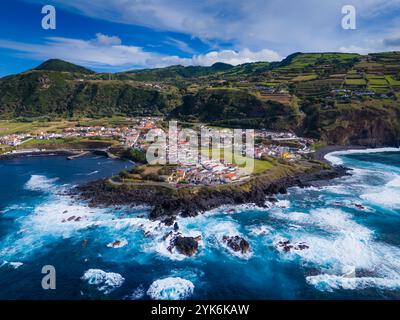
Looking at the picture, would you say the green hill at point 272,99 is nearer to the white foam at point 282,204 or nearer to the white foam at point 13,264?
the white foam at point 282,204

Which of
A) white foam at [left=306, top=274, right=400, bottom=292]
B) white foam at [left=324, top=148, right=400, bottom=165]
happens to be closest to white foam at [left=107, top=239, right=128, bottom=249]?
white foam at [left=306, top=274, right=400, bottom=292]

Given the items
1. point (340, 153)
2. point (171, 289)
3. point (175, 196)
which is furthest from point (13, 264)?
point (340, 153)

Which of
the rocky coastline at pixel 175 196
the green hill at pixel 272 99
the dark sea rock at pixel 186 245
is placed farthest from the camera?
the green hill at pixel 272 99

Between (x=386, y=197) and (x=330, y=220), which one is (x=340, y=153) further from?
(x=330, y=220)

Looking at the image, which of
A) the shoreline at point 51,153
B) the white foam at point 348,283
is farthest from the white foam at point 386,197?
the shoreline at point 51,153

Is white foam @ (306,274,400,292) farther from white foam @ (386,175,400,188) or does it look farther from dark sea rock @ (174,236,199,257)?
white foam @ (386,175,400,188)

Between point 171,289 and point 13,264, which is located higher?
point 13,264

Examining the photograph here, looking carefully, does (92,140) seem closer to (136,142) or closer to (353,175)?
(136,142)
